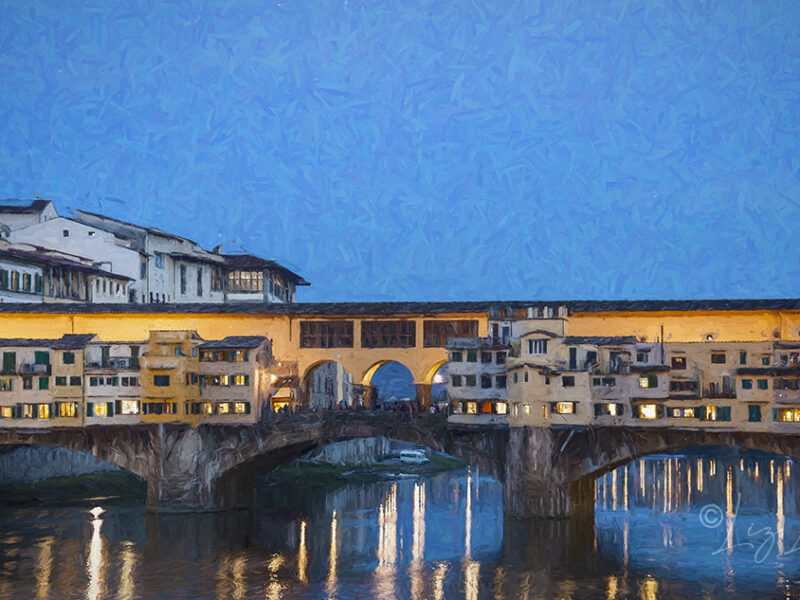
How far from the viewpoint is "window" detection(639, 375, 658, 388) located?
62938mm

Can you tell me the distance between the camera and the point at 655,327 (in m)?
68.0

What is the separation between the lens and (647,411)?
63.1 meters

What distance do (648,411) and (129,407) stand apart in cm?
3147

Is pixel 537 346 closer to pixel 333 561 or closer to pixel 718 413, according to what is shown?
pixel 718 413

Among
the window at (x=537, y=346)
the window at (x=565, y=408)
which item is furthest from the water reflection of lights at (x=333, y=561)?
the window at (x=537, y=346)

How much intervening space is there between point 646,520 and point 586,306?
13834 millimetres

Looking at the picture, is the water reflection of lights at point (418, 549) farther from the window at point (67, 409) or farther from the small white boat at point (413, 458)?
the window at point (67, 409)

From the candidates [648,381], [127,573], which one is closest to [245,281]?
[648,381]

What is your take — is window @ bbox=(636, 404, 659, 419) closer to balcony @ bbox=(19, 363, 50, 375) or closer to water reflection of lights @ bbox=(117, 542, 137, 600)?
water reflection of lights @ bbox=(117, 542, 137, 600)

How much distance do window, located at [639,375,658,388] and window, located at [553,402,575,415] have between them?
4.15 metres

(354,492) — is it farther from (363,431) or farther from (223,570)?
(223,570)

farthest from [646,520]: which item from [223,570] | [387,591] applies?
[223,570]

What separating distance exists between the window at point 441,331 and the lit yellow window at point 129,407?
18515mm

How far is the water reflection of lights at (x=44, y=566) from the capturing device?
50562 millimetres
